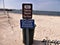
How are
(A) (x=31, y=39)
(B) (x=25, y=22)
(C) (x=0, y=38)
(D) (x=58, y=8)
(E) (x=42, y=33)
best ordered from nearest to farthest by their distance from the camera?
(B) (x=25, y=22), (A) (x=31, y=39), (C) (x=0, y=38), (E) (x=42, y=33), (D) (x=58, y=8)

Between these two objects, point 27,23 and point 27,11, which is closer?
point 27,23

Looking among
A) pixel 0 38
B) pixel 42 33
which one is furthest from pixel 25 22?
pixel 42 33

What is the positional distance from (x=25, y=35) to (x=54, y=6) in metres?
15.9

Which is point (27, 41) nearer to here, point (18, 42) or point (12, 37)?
point (18, 42)

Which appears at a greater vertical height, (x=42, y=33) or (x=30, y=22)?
(x=30, y=22)

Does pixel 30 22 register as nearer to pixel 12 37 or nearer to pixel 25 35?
pixel 25 35

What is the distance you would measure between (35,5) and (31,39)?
16.0m

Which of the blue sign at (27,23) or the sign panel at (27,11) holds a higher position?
the sign panel at (27,11)

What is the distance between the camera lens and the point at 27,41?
314 inches

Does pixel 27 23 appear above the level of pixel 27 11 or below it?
below

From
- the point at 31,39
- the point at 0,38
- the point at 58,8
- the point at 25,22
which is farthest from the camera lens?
the point at 58,8

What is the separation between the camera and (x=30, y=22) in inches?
303

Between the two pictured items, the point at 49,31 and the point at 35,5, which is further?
the point at 35,5

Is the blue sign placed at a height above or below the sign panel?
below
